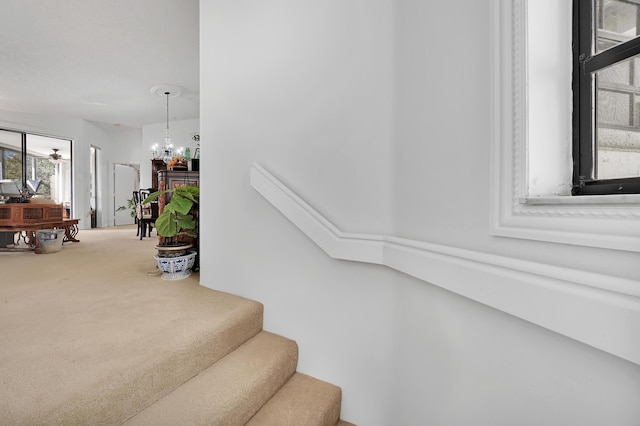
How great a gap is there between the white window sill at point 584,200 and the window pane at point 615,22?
0.41m

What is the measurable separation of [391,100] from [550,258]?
3.25ft

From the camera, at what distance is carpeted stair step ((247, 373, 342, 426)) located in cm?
137

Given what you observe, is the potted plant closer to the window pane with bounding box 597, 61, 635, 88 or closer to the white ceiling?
the white ceiling

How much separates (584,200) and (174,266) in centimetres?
263

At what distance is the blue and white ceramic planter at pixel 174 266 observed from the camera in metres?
2.45

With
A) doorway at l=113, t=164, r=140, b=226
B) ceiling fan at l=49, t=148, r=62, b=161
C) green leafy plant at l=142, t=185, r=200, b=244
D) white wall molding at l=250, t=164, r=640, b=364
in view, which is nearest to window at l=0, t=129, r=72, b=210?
ceiling fan at l=49, t=148, r=62, b=161

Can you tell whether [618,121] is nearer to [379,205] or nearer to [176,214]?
[379,205]

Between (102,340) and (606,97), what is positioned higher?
(606,97)

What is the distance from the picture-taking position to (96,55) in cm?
428

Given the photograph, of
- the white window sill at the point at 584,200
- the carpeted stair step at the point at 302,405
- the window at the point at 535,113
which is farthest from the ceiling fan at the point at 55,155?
the white window sill at the point at 584,200

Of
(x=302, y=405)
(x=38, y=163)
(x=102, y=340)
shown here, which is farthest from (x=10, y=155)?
(x=302, y=405)

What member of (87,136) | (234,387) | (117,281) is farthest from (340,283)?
(87,136)

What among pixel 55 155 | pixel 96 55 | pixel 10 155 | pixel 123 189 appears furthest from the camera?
pixel 123 189

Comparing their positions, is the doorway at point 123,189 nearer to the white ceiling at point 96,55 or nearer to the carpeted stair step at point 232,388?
the white ceiling at point 96,55
